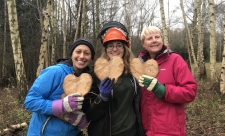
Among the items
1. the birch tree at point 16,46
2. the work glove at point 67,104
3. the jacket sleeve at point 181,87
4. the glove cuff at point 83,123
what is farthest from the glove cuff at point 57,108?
the birch tree at point 16,46

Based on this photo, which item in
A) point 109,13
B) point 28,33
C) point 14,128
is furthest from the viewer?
point 109,13

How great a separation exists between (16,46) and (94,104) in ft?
22.6

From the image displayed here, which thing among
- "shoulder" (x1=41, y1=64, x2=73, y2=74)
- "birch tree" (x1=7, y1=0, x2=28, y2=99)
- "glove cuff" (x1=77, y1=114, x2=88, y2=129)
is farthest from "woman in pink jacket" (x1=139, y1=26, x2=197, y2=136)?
"birch tree" (x1=7, y1=0, x2=28, y2=99)

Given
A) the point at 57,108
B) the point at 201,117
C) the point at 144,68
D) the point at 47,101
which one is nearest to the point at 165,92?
the point at 144,68

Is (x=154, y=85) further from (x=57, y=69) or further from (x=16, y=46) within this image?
(x=16, y=46)

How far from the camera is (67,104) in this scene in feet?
6.91

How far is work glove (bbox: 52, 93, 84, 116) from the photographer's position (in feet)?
6.91

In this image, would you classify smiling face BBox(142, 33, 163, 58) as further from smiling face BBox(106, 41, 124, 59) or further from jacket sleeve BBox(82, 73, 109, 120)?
jacket sleeve BBox(82, 73, 109, 120)

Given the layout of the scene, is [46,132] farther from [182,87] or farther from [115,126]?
[182,87]

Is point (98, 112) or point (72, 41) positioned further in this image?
point (72, 41)

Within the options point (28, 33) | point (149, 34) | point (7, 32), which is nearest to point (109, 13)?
point (28, 33)

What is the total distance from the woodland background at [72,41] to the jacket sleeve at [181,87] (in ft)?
11.1

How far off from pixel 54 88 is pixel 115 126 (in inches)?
28.9

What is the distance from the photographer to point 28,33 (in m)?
18.4
